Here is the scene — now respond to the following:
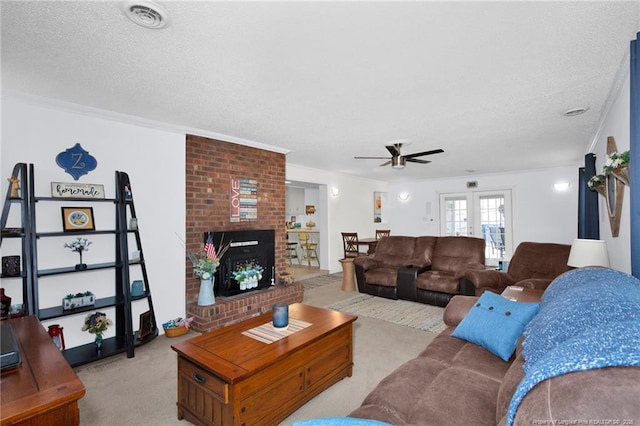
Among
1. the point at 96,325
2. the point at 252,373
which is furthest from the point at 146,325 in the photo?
the point at 252,373

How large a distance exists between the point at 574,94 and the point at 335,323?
2854 mm

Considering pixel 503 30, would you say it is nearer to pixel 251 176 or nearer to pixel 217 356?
pixel 217 356

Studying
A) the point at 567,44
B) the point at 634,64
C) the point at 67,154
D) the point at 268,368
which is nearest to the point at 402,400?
the point at 268,368

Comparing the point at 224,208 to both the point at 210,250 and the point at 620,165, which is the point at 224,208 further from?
the point at 620,165

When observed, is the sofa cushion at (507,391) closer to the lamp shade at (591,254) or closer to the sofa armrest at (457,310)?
the sofa armrest at (457,310)

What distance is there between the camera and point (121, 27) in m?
1.76

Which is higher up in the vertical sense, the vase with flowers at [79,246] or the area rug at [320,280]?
the vase with flowers at [79,246]

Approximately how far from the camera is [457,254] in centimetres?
505

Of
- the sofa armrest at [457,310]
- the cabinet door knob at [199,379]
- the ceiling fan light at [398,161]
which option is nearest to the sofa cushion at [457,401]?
the sofa armrest at [457,310]

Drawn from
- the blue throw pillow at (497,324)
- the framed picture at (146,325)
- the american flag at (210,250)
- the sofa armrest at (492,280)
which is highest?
the american flag at (210,250)

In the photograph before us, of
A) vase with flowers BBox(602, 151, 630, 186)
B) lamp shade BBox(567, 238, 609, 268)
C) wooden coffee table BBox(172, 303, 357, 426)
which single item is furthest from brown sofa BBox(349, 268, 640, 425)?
lamp shade BBox(567, 238, 609, 268)

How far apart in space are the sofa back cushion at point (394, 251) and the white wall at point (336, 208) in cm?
164

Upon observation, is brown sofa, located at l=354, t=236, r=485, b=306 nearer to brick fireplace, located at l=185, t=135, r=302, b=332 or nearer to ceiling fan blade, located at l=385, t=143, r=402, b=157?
brick fireplace, located at l=185, t=135, r=302, b=332

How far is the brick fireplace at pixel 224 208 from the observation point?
3.77 meters
